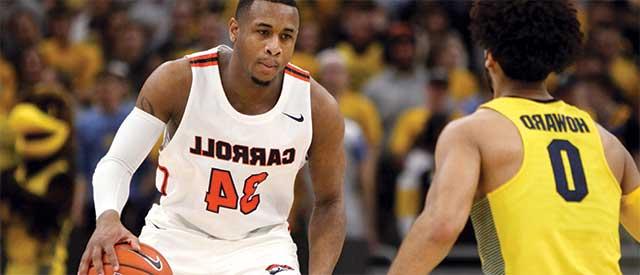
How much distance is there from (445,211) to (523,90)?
0.69 meters

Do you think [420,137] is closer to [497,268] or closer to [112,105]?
[112,105]

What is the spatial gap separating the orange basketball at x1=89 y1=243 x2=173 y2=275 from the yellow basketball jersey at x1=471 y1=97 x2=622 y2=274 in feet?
4.47

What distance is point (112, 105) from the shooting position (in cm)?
1000

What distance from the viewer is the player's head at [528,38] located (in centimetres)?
446

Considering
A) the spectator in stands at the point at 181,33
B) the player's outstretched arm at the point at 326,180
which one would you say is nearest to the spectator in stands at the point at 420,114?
the spectator in stands at the point at 181,33

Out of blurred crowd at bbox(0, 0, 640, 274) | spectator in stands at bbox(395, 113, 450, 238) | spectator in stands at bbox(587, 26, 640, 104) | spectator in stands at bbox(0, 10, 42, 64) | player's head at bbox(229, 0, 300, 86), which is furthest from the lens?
spectator in stands at bbox(587, 26, 640, 104)

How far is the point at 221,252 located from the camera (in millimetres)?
5250

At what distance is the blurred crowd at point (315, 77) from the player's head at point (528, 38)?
5.14 meters

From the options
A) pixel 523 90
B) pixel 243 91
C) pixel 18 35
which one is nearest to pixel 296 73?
pixel 243 91

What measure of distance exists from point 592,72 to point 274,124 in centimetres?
634

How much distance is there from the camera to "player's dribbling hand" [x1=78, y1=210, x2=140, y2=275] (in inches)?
187

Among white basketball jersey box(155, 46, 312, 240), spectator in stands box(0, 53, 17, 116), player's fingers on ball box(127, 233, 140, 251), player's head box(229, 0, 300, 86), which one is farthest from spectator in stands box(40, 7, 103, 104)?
player's fingers on ball box(127, 233, 140, 251)

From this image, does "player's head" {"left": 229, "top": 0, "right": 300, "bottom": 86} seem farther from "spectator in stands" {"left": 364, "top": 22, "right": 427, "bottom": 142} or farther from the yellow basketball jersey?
"spectator in stands" {"left": 364, "top": 22, "right": 427, "bottom": 142}

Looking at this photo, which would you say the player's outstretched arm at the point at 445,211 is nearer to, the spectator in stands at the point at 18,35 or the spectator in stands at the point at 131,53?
the spectator in stands at the point at 131,53
